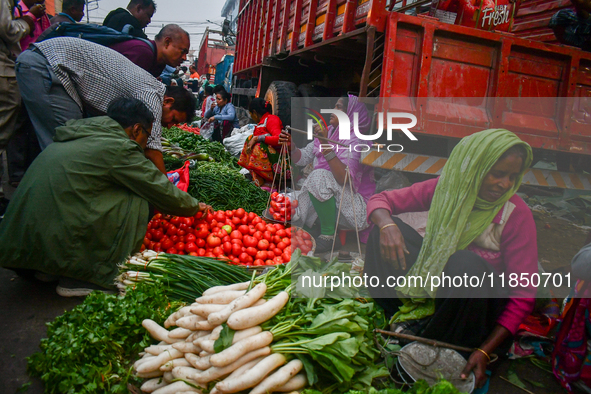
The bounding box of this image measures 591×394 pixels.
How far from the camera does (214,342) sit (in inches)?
68.4

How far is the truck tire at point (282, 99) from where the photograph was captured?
6211mm

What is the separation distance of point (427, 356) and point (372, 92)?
7.38 ft

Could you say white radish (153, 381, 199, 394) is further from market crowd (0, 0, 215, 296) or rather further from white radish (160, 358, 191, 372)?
market crowd (0, 0, 215, 296)

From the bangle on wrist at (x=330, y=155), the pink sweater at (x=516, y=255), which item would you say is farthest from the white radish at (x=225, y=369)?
the bangle on wrist at (x=330, y=155)

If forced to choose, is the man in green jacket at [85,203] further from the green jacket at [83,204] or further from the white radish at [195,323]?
the white radish at [195,323]

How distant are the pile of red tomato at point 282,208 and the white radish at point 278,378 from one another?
2183 millimetres

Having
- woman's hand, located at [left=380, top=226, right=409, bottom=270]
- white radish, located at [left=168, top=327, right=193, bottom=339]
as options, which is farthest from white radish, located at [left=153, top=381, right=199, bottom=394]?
woman's hand, located at [left=380, top=226, right=409, bottom=270]

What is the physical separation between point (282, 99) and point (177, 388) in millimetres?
5230

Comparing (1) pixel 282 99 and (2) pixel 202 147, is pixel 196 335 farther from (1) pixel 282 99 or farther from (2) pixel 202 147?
(2) pixel 202 147

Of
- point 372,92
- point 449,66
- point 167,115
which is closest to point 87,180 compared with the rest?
point 167,115

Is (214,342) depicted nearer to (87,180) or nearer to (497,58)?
(87,180)

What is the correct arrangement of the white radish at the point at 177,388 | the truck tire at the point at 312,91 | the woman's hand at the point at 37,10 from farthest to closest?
the truck tire at the point at 312,91
the woman's hand at the point at 37,10
the white radish at the point at 177,388

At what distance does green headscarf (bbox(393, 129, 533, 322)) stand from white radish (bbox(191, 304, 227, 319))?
3.45ft

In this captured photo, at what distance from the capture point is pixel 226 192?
185 inches
